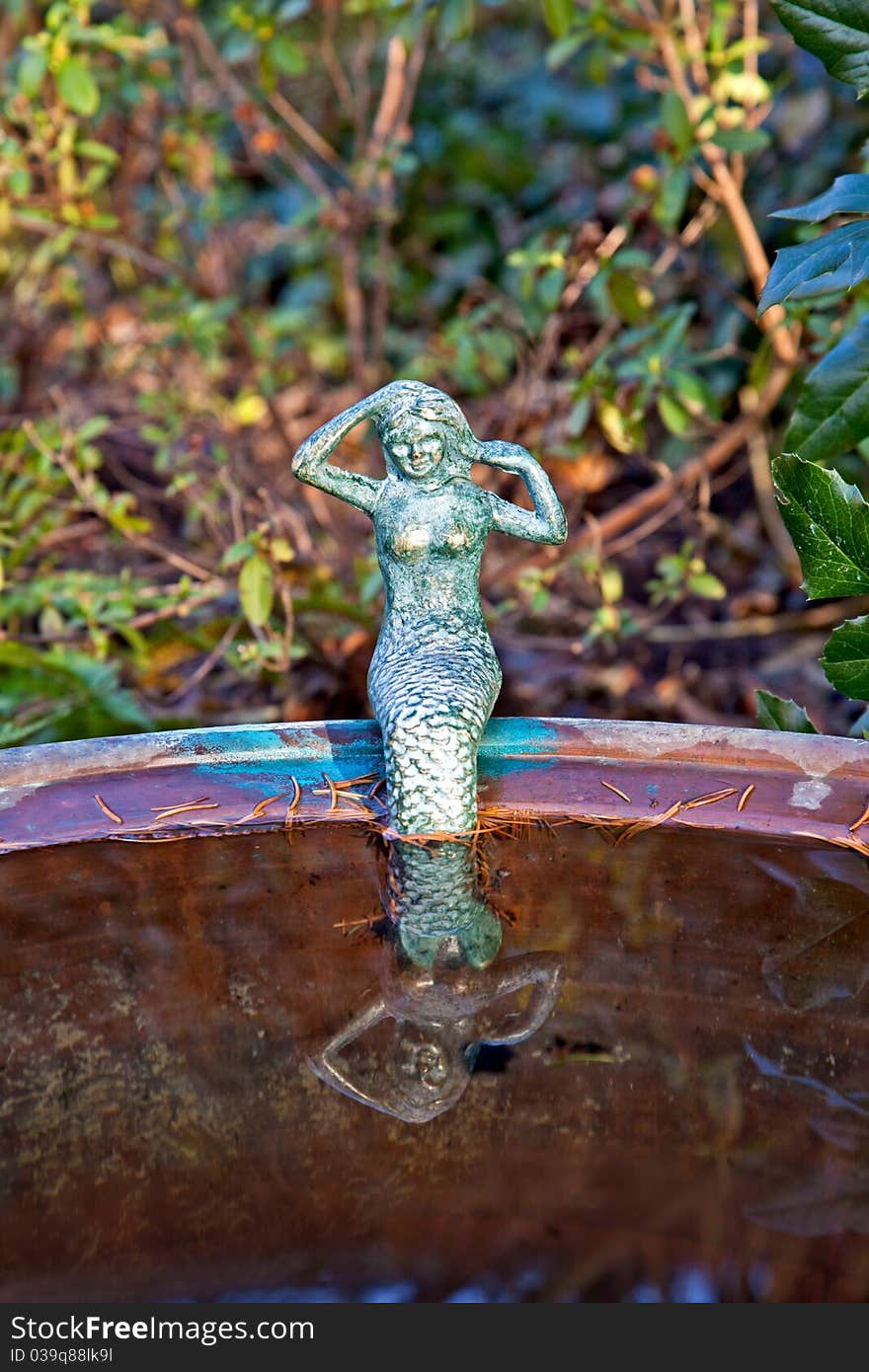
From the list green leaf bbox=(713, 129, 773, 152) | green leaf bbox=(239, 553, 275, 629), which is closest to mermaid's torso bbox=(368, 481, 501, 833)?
green leaf bbox=(239, 553, 275, 629)

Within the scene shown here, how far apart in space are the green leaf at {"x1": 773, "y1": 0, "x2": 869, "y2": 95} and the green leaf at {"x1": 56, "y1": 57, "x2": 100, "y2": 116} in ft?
3.96

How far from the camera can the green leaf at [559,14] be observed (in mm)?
2281

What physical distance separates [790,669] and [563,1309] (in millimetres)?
2205

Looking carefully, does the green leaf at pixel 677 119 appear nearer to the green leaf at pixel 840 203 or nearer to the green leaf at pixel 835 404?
the green leaf at pixel 835 404

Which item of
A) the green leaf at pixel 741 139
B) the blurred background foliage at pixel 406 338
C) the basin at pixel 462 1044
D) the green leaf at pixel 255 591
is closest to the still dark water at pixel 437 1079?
the basin at pixel 462 1044

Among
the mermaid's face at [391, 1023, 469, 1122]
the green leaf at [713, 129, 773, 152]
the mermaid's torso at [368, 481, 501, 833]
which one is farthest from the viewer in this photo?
the green leaf at [713, 129, 773, 152]

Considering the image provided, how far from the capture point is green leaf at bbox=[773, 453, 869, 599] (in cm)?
140

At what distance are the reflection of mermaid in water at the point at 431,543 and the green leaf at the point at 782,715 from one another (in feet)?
1.20

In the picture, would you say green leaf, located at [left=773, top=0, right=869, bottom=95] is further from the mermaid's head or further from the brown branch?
the brown branch

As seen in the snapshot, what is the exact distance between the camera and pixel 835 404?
178 cm

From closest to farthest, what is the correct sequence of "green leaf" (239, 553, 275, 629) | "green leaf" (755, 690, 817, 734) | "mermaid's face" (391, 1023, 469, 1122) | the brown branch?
"mermaid's face" (391, 1023, 469, 1122)
"green leaf" (755, 690, 817, 734)
"green leaf" (239, 553, 275, 629)
the brown branch

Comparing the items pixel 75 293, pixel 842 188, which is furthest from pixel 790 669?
pixel 75 293

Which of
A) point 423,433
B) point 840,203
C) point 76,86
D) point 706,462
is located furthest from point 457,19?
point 423,433

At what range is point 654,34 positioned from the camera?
245 cm
